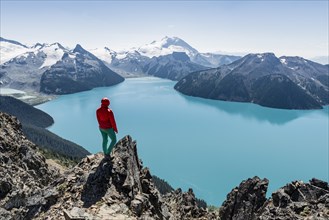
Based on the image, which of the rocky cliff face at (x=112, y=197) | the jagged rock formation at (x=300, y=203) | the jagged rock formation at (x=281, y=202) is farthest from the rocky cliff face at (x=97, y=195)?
the jagged rock formation at (x=281, y=202)

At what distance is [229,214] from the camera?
32.8m

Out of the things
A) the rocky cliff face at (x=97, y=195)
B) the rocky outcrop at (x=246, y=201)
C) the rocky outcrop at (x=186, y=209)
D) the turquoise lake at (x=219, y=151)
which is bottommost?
the turquoise lake at (x=219, y=151)

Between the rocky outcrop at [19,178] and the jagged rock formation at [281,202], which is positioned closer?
the rocky outcrop at [19,178]

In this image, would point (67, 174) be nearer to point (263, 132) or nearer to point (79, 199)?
point (79, 199)

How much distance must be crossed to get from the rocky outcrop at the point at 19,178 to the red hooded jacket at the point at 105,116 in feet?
14.1

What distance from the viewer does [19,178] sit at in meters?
35.2

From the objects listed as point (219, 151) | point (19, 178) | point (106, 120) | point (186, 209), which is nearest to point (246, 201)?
point (186, 209)

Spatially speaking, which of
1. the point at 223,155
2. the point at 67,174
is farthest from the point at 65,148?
the point at 67,174

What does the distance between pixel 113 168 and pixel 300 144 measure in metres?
147

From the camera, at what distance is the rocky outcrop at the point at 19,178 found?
19.3 meters

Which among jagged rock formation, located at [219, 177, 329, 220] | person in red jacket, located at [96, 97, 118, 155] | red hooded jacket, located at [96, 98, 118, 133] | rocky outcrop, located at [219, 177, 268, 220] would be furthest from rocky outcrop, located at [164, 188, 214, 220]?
red hooded jacket, located at [96, 98, 118, 133]

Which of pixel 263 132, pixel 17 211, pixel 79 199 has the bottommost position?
pixel 263 132

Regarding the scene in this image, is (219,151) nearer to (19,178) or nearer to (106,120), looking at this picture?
(19,178)

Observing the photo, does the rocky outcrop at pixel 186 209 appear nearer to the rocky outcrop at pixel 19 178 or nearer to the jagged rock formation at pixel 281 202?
the jagged rock formation at pixel 281 202
